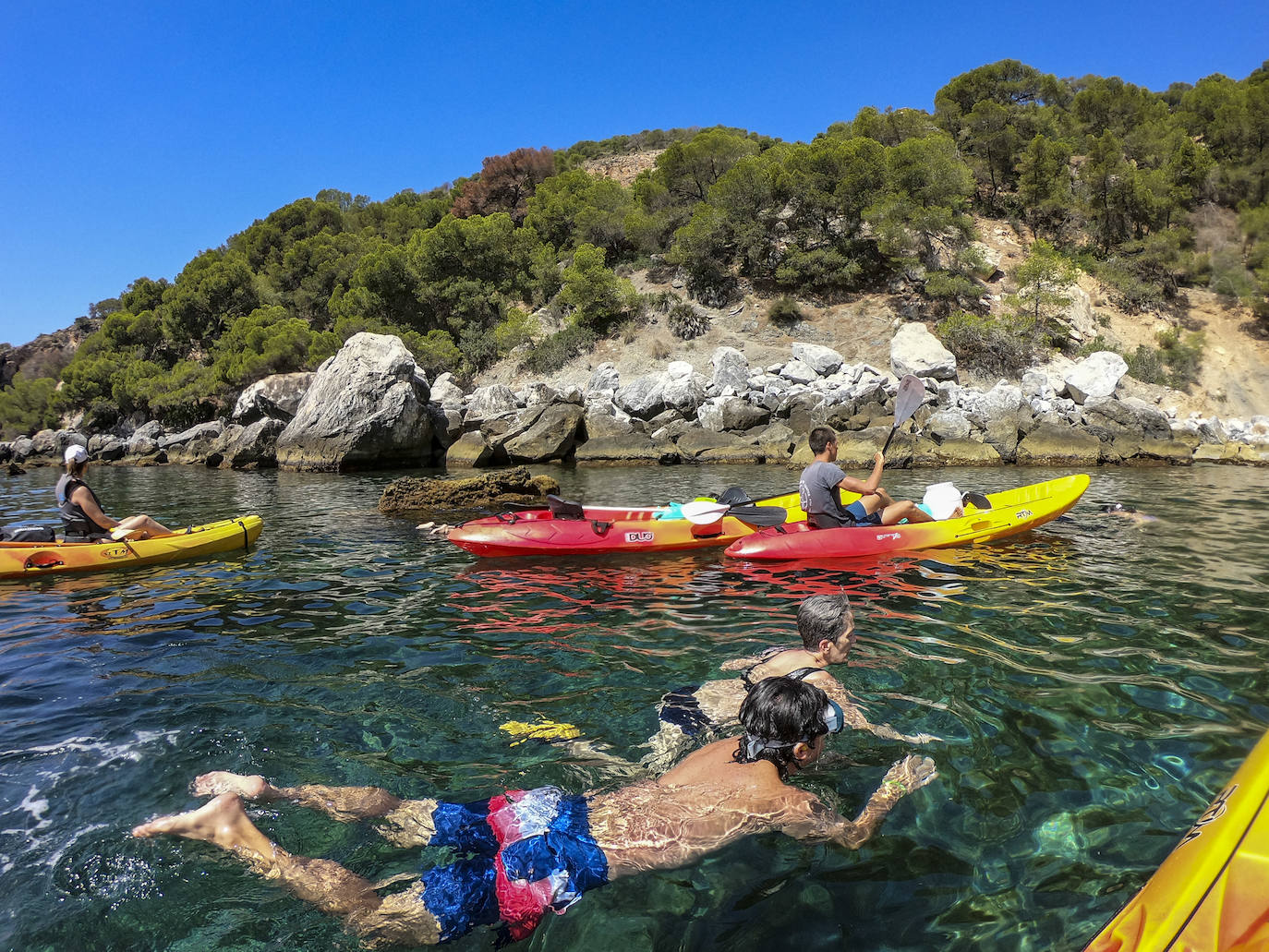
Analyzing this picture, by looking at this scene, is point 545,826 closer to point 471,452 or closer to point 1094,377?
point 471,452

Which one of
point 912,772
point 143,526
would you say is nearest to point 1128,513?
point 912,772

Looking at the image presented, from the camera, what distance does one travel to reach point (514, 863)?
2.49 m

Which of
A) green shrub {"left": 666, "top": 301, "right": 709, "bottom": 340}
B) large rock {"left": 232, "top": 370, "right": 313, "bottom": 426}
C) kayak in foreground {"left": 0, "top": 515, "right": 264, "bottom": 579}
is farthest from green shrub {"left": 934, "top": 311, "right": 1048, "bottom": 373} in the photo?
kayak in foreground {"left": 0, "top": 515, "right": 264, "bottom": 579}

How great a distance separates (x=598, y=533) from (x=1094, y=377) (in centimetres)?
2134

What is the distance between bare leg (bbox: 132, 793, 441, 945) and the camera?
93.8 inches

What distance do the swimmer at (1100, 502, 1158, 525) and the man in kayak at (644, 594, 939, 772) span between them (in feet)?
26.6

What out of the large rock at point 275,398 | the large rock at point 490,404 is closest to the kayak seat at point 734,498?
the large rock at point 490,404

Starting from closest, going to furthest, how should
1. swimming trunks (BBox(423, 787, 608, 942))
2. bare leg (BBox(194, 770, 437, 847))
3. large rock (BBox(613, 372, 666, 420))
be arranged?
1. swimming trunks (BBox(423, 787, 608, 942))
2. bare leg (BBox(194, 770, 437, 847))
3. large rock (BBox(613, 372, 666, 420))

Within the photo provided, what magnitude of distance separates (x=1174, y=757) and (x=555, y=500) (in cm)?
647

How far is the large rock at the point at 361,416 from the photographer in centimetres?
2192

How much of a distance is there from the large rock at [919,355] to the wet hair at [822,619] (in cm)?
2198

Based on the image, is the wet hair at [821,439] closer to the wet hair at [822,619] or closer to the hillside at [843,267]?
the wet hair at [822,619]

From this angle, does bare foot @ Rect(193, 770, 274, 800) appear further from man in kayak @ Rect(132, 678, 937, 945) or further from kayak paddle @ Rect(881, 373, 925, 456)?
Result: kayak paddle @ Rect(881, 373, 925, 456)

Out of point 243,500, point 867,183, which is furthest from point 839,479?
point 867,183
